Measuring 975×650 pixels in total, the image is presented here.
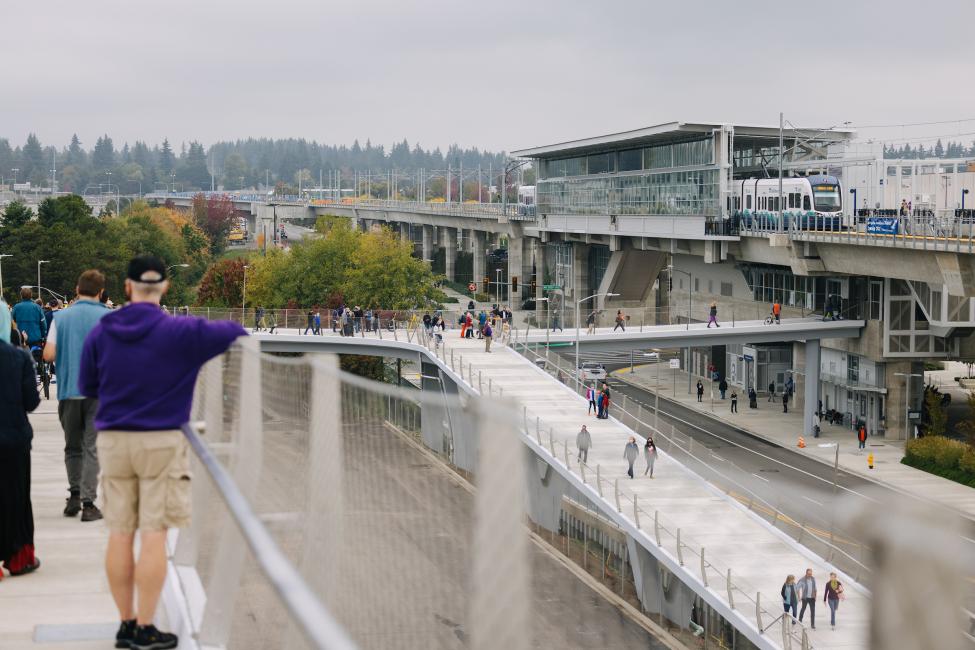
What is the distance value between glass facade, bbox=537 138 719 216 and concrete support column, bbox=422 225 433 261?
209 feet

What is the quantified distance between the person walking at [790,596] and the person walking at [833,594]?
1474mm

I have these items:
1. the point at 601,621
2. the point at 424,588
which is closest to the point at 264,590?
the point at 424,588

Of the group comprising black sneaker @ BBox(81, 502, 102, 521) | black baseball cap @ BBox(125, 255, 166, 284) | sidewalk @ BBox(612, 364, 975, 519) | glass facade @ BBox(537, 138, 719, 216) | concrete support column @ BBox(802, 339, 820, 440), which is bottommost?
sidewalk @ BBox(612, 364, 975, 519)

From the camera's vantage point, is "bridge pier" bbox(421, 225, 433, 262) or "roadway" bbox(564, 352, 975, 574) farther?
"bridge pier" bbox(421, 225, 433, 262)

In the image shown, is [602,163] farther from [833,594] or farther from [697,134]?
[833,594]

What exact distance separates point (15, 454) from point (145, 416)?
2.56m

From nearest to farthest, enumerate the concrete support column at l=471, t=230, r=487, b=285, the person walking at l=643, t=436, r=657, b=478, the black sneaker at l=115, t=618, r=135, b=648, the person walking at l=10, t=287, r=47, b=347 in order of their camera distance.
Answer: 1. the black sneaker at l=115, t=618, r=135, b=648
2. the person walking at l=10, t=287, r=47, b=347
3. the person walking at l=643, t=436, r=657, b=478
4. the concrete support column at l=471, t=230, r=487, b=285

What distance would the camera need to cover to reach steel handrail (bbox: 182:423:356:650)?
2.95 m

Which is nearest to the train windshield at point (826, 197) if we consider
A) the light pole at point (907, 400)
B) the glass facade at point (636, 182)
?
the glass facade at point (636, 182)

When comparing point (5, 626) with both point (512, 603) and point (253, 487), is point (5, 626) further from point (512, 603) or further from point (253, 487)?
point (512, 603)

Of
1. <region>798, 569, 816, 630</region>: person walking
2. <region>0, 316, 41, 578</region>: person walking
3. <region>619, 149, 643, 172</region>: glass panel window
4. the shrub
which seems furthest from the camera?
<region>619, 149, 643, 172</region>: glass panel window

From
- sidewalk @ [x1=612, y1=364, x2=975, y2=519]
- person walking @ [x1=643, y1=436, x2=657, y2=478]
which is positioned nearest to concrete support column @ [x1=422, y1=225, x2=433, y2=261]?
sidewalk @ [x1=612, y1=364, x2=975, y2=519]

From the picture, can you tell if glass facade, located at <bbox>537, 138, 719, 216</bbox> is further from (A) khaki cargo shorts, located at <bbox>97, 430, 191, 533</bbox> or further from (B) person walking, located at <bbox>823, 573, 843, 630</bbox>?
(A) khaki cargo shorts, located at <bbox>97, 430, 191, 533</bbox>

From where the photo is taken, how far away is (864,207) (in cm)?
6538
